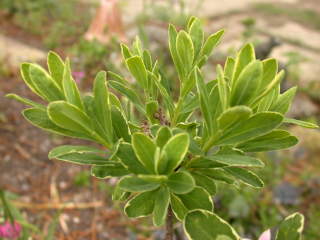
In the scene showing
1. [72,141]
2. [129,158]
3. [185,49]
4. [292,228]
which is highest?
[185,49]

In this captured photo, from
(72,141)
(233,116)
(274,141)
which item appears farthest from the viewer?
(72,141)

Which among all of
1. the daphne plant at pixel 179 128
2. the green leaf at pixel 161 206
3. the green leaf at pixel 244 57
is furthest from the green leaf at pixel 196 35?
the green leaf at pixel 161 206

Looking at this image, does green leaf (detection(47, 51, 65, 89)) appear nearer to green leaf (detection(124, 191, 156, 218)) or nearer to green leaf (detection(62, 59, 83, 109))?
green leaf (detection(62, 59, 83, 109))

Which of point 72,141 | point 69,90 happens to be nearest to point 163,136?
point 69,90

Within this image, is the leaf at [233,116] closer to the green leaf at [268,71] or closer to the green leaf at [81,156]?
the green leaf at [268,71]

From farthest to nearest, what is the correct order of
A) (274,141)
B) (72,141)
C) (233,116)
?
(72,141) → (274,141) → (233,116)

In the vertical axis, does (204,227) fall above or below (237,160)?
below

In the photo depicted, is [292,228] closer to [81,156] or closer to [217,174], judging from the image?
[217,174]

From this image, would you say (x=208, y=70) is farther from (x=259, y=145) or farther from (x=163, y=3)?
(x=259, y=145)
